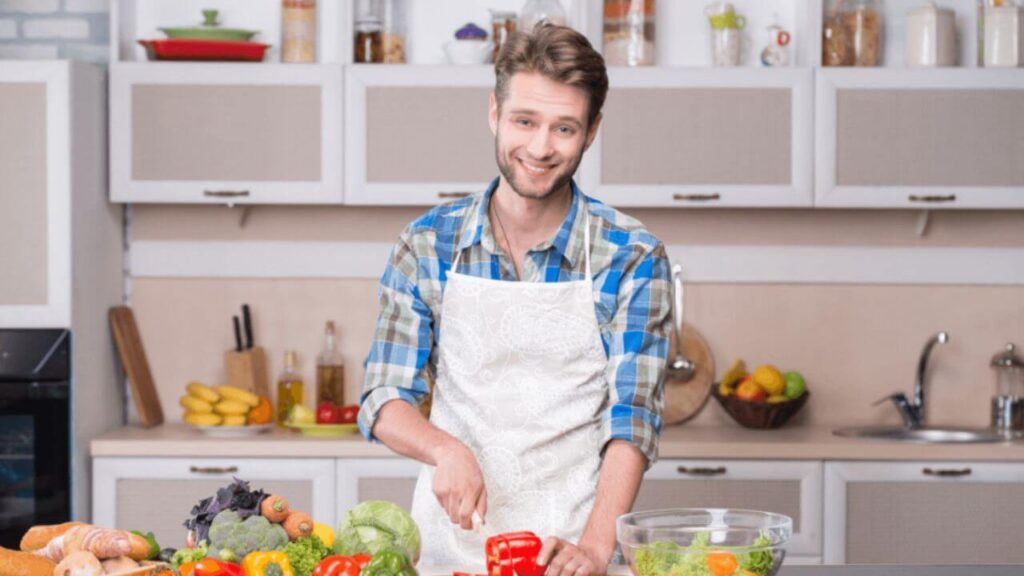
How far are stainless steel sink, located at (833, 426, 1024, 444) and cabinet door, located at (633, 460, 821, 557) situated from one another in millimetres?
311

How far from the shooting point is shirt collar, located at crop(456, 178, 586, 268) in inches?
92.4

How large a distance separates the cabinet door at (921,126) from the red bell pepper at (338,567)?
2559mm

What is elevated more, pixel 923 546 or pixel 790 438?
pixel 790 438

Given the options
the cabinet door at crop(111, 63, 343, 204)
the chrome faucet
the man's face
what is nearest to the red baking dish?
the cabinet door at crop(111, 63, 343, 204)

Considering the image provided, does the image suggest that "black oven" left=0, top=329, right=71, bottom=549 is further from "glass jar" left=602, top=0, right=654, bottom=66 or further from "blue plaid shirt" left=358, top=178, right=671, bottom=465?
"glass jar" left=602, top=0, right=654, bottom=66

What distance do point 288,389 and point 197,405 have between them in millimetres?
346

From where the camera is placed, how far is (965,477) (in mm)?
3740

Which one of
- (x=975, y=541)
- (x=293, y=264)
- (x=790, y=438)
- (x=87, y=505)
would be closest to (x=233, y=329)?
(x=293, y=264)

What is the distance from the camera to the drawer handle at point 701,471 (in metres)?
3.73

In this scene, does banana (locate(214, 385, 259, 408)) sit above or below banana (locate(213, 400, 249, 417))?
above

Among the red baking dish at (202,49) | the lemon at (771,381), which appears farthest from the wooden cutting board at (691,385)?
the red baking dish at (202,49)

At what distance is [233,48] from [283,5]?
0.24 meters

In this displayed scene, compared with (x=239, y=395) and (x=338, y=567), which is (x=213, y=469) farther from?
(x=338, y=567)

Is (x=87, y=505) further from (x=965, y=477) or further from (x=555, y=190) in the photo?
(x=965, y=477)
